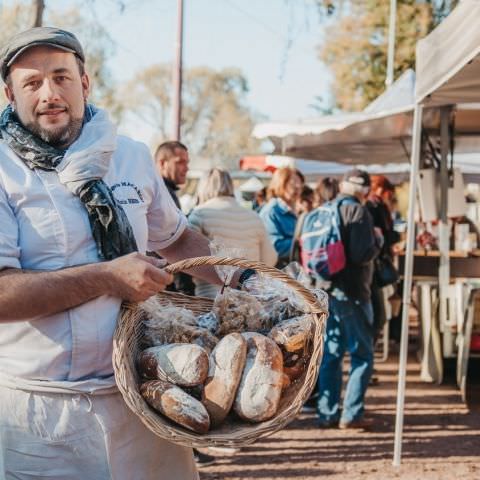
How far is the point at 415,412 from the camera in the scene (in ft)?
22.6

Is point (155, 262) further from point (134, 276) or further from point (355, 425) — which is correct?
point (355, 425)

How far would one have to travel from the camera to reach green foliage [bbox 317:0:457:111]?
25.1 m

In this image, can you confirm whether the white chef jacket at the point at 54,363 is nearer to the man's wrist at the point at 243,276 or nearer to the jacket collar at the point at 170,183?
the man's wrist at the point at 243,276

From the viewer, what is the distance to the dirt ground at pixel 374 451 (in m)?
5.29

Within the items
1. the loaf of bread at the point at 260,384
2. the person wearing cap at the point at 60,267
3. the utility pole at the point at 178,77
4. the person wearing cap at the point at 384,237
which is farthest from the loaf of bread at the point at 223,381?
the utility pole at the point at 178,77

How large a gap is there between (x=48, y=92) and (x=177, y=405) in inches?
32.5

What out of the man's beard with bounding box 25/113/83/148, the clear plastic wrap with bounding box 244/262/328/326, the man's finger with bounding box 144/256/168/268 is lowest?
the clear plastic wrap with bounding box 244/262/328/326

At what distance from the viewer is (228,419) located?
1995mm

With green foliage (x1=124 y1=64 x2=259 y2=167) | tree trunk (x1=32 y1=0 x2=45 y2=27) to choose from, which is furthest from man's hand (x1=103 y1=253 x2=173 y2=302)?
green foliage (x1=124 y1=64 x2=259 y2=167)

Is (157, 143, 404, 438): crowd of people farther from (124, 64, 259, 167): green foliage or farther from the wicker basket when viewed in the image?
(124, 64, 259, 167): green foliage

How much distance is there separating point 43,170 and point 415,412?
544cm

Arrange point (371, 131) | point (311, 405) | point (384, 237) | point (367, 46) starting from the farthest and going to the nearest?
point (367, 46) → point (371, 131) → point (384, 237) → point (311, 405)

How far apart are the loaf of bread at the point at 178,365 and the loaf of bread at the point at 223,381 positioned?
3 centimetres

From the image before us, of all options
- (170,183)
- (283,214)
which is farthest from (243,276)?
(283,214)
